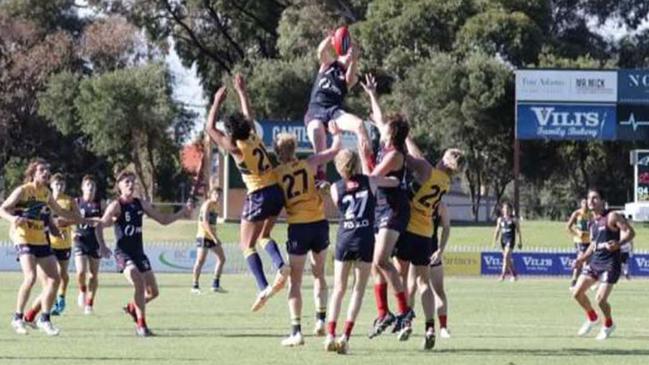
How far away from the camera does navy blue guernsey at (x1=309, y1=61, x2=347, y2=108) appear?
58.6 feet

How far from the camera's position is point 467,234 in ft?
195

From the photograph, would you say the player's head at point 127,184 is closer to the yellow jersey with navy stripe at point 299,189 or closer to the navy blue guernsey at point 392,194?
the yellow jersey with navy stripe at point 299,189

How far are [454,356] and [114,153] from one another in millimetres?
60838

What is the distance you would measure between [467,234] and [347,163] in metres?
44.3

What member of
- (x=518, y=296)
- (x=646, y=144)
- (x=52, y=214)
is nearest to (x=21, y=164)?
(x=646, y=144)

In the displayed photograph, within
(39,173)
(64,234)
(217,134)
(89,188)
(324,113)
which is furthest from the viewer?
(89,188)

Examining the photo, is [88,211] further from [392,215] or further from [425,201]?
[392,215]

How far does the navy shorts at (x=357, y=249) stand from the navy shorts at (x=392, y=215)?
0.39 meters

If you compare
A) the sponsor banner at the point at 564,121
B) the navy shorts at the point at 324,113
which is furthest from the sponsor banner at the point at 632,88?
the navy shorts at the point at 324,113

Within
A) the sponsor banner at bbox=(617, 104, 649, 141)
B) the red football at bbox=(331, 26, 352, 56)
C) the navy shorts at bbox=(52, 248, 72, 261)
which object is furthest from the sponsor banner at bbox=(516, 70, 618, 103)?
the red football at bbox=(331, 26, 352, 56)

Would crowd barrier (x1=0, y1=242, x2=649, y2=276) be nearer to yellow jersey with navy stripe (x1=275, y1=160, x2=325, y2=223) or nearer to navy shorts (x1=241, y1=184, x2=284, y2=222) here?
navy shorts (x1=241, y1=184, x2=284, y2=222)

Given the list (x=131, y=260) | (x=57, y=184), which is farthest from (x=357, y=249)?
(x=57, y=184)

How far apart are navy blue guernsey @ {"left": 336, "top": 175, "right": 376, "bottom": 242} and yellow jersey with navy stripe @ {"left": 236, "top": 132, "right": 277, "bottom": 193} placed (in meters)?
0.88

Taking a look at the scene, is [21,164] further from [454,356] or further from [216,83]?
[454,356]
